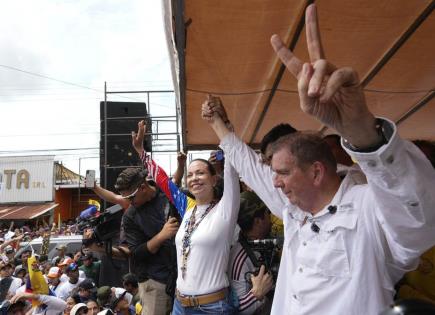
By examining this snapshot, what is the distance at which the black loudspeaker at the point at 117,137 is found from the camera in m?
10.1

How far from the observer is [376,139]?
1.09 m

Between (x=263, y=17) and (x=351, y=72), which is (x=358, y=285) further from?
(x=263, y=17)

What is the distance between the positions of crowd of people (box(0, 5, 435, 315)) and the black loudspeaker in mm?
6866

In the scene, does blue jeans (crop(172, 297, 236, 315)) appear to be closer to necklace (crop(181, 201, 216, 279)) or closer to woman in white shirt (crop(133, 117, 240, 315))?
woman in white shirt (crop(133, 117, 240, 315))

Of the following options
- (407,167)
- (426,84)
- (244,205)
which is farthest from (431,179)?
(426,84)

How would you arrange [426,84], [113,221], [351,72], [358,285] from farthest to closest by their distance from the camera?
[426,84] < [113,221] < [358,285] < [351,72]

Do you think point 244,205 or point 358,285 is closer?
point 358,285

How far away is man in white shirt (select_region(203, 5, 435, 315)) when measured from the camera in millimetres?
1068

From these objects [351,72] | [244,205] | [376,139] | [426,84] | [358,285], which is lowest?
[358,285]

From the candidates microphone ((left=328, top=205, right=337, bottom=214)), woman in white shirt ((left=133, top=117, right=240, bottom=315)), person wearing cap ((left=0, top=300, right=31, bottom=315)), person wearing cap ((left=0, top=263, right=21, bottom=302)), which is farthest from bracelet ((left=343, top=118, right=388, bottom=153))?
person wearing cap ((left=0, top=263, right=21, bottom=302))

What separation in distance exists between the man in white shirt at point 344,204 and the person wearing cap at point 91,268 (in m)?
8.66

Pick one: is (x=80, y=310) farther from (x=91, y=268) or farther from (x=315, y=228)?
(x=315, y=228)

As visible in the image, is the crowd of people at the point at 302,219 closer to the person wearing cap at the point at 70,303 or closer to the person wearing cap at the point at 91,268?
the person wearing cap at the point at 70,303

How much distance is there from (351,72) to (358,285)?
71 centimetres
